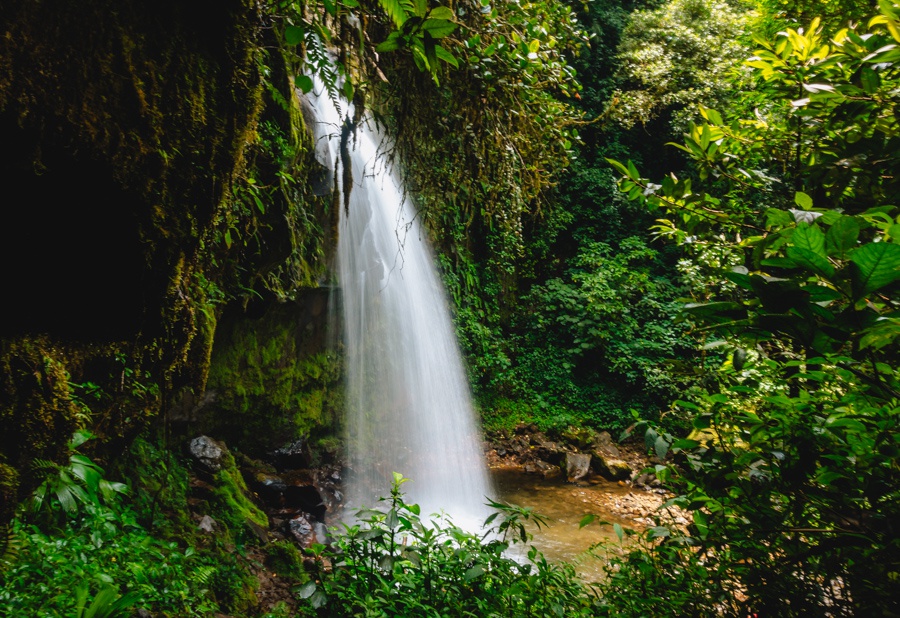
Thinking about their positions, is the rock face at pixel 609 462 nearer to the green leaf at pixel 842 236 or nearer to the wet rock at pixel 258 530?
the wet rock at pixel 258 530

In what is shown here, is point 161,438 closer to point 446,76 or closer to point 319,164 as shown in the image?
point 319,164

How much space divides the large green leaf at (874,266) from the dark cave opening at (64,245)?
205 centimetres

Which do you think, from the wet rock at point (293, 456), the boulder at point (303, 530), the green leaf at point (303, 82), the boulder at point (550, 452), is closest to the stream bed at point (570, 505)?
the boulder at point (550, 452)

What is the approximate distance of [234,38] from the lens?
72.6 inches

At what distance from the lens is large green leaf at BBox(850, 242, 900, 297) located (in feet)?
2.48

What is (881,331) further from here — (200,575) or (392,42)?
(200,575)

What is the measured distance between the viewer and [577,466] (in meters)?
8.85

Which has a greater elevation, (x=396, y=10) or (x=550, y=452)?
(x=396, y=10)

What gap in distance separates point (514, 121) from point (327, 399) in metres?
5.61

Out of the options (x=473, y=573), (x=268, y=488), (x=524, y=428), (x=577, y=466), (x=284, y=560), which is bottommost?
(x=577, y=466)

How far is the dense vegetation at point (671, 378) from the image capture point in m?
1.13

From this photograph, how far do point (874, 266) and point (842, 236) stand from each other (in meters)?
0.14

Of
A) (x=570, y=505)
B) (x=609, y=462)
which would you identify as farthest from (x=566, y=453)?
(x=570, y=505)

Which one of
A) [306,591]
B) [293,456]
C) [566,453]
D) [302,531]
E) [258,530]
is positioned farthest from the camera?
[566,453]
